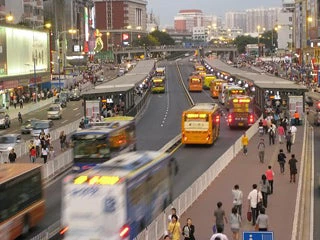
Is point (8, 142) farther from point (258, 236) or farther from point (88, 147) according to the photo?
point (258, 236)

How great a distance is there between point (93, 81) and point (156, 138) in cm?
7029

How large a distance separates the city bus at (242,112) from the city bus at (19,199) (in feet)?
105

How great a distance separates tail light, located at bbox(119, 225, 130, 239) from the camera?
63.5ft

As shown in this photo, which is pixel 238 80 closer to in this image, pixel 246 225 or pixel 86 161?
pixel 86 161

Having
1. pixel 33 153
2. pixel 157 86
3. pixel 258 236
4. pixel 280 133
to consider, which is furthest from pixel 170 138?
pixel 157 86

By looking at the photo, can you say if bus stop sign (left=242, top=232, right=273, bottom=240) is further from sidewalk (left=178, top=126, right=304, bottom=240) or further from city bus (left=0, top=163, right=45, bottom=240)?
city bus (left=0, top=163, right=45, bottom=240)

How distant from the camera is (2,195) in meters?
21.4

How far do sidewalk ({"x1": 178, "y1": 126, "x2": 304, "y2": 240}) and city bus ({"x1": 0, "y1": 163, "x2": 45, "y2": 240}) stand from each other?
5044 mm

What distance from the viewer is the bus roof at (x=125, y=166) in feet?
65.9

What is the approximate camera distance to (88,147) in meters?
30.1

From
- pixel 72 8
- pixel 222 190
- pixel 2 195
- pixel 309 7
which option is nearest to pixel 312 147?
pixel 222 190

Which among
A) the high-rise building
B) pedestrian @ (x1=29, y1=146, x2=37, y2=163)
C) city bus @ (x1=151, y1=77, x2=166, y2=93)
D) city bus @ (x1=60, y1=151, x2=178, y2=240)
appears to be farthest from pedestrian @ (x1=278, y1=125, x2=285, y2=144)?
the high-rise building

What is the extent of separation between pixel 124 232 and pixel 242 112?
36.2 metres

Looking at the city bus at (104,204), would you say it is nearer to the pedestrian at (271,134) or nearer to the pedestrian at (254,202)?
the pedestrian at (254,202)
